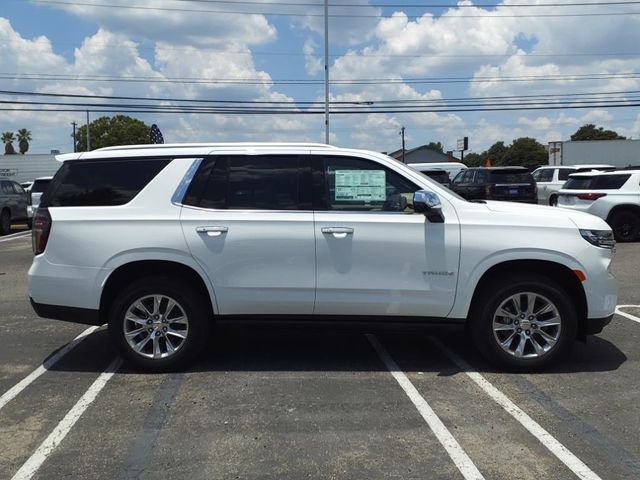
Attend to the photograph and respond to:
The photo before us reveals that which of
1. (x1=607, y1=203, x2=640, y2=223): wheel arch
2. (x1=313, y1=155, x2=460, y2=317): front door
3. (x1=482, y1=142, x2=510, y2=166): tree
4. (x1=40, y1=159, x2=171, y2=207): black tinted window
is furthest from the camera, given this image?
(x1=482, y1=142, x2=510, y2=166): tree

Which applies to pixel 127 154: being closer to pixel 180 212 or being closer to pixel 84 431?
pixel 180 212

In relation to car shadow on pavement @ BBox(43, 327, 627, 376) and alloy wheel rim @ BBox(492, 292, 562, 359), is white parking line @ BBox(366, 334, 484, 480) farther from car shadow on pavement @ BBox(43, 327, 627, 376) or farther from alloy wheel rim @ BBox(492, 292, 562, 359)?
alloy wheel rim @ BBox(492, 292, 562, 359)

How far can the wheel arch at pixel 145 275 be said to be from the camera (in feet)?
16.7

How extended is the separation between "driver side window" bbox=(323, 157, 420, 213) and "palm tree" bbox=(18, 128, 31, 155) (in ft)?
410

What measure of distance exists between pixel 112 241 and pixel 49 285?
685mm

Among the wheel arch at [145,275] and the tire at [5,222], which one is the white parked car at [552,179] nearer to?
the tire at [5,222]

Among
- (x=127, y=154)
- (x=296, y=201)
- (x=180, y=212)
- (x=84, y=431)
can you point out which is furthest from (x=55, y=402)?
(x=296, y=201)

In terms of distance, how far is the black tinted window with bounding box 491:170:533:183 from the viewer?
18.8 metres

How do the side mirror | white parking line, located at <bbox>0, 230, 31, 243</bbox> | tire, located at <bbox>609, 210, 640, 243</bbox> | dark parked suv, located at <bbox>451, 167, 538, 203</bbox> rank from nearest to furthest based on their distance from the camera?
the side mirror
tire, located at <bbox>609, 210, 640, 243</bbox>
white parking line, located at <bbox>0, 230, 31, 243</bbox>
dark parked suv, located at <bbox>451, 167, 538, 203</bbox>

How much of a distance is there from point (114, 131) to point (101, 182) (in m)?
85.1

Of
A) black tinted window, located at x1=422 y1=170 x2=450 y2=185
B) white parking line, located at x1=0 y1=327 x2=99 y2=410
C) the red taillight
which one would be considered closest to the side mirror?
white parking line, located at x1=0 y1=327 x2=99 y2=410

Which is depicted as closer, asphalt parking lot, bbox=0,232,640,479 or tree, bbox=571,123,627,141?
asphalt parking lot, bbox=0,232,640,479

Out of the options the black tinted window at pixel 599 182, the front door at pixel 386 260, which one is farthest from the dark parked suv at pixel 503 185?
the front door at pixel 386 260

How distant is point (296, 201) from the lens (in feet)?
16.7
